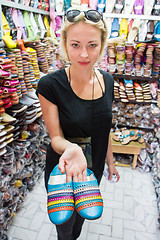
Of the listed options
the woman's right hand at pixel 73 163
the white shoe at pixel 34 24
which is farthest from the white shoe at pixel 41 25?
the woman's right hand at pixel 73 163

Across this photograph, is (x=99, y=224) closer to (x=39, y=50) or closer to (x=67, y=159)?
(x=67, y=159)

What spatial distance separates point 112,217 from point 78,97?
1671 millimetres

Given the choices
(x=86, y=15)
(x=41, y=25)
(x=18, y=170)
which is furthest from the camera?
(x=41, y=25)

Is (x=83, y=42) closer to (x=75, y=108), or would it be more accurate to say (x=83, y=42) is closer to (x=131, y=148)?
(x=75, y=108)

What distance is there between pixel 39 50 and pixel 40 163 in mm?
1425

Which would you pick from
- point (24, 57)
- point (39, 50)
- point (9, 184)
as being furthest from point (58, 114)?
point (39, 50)

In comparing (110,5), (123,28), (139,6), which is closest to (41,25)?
(110,5)

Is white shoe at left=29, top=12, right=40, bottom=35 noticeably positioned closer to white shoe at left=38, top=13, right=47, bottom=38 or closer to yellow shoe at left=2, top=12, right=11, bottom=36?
white shoe at left=38, top=13, right=47, bottom=38

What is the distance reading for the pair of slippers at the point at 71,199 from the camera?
0.71 m

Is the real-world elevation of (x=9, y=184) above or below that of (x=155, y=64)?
below

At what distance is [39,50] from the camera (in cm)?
224

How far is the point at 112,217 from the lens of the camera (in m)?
2.12

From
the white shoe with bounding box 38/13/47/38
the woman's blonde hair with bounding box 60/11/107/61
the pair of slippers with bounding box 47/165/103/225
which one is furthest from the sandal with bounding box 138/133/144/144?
the pair of slippers with bounding box 47/165/103/225

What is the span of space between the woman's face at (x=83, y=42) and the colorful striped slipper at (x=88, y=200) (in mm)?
527
